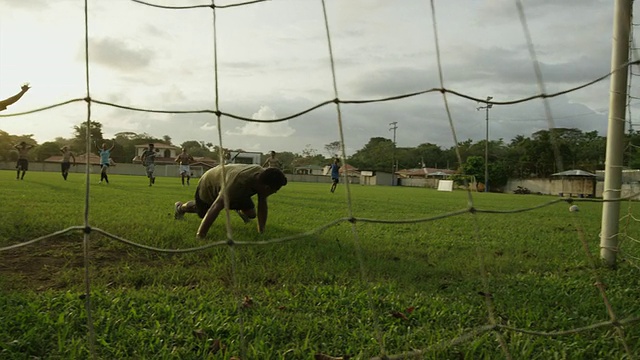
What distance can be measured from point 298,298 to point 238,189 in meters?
1.73

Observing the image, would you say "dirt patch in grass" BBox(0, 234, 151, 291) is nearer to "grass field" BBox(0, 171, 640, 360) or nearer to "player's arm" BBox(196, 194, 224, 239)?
"grass field" BBox(0, 171, 640, 360)

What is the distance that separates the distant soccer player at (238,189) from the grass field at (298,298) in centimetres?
24

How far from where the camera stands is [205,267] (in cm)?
301

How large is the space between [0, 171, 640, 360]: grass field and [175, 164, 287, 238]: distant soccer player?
0.24 m

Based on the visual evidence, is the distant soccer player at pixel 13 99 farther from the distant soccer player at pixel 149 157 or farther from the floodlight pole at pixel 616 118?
the distant soccer player at pixel 149 157

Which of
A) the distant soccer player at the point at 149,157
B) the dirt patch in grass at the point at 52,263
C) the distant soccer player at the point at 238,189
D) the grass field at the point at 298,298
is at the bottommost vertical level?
the grass field at the point at 298,298

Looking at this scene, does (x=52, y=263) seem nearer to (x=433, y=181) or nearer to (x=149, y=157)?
(x=149, y=157)

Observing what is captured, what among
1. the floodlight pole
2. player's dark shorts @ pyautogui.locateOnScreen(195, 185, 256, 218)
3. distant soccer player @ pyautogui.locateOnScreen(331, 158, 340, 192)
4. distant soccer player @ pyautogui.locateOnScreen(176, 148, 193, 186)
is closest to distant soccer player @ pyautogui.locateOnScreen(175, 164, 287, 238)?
player's dark shorts @ pyautogui.locateOnScreen(195, 185, 256, 218)

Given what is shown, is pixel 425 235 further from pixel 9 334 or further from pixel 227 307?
pixel 9 334

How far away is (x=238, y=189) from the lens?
3996 millimetres

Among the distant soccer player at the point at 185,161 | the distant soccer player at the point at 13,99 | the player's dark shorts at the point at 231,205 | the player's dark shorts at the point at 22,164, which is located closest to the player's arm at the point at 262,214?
the player's dark shorts at the point at 231,205

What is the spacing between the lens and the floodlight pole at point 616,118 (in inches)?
118

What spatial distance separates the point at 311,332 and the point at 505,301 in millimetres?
1128

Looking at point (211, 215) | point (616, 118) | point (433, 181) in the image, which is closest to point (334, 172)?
point (211, 215)
